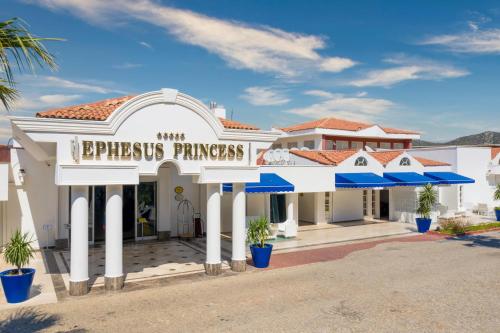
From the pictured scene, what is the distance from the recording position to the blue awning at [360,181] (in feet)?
85.4

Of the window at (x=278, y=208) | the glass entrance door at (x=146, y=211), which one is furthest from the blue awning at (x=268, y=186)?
the glass entrance door at (x=146, y=211)

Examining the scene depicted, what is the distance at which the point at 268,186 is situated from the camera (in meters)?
22.0

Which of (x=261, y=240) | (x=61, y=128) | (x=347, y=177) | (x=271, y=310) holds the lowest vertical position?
(x=271, y=310)

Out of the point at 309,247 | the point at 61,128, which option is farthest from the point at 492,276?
the point at 61,128

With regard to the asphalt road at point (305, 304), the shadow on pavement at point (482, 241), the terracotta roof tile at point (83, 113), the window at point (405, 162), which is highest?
the terracotta roof tile at point (83, 113)

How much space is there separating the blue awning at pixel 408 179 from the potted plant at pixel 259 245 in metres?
14.5

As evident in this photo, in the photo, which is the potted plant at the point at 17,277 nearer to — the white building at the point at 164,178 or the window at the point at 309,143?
the white building at the point at 164,178

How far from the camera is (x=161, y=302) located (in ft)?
41.1

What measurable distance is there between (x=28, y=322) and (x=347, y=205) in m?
23.9

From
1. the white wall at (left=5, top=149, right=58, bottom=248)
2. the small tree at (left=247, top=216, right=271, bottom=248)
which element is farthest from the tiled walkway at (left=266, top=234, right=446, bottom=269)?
the white wall at (left=5, top=149, right=58, bottom=248)

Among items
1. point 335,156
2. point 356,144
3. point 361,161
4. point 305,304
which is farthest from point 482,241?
point 356,144

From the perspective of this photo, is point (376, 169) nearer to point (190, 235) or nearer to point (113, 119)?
point (190, 235)

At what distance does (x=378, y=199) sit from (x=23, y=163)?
83.2ft

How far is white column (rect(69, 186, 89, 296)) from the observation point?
13.1m
